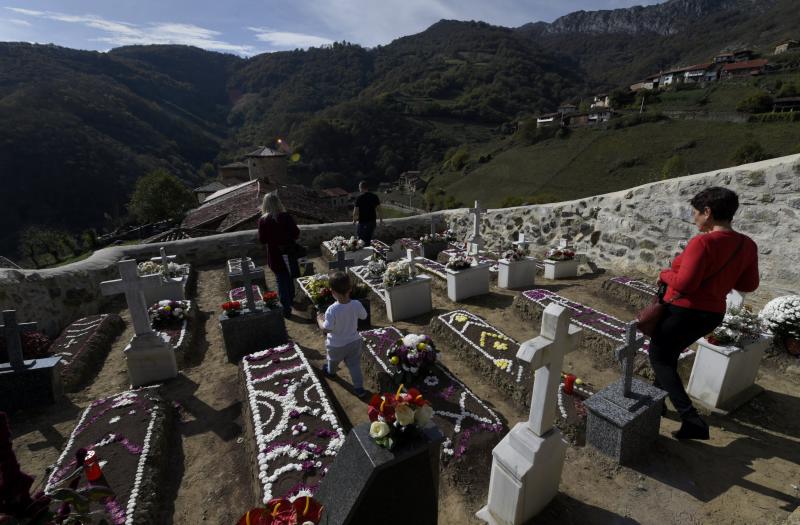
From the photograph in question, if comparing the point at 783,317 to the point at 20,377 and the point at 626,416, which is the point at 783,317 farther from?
the point at 20,377

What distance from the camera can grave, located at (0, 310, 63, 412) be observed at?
Result: 14.4 ft

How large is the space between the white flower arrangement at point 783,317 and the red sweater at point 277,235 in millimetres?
6260

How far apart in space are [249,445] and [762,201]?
24.1ft

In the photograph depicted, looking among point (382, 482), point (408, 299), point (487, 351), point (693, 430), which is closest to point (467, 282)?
point (408, 299)

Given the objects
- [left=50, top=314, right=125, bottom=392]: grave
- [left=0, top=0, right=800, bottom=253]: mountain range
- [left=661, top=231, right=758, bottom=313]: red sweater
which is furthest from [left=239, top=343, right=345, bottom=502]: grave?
[left=0, top=0, right=800, bottom=253]: mountain range

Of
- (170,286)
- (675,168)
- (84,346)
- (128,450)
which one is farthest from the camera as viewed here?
(675,168)

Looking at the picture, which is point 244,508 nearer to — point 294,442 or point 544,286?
point 294,442

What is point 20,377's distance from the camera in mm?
4418

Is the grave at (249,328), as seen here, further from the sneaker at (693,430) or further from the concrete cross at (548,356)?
the sneaker at (693,430)

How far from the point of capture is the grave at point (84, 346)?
505 cm

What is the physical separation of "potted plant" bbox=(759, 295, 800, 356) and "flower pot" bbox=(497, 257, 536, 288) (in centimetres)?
378

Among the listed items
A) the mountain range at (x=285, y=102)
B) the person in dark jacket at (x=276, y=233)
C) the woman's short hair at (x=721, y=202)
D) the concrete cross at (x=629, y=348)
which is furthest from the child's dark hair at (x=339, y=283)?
the mountain range at (x=285, y=102)

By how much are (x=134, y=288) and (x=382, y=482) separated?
416 cm

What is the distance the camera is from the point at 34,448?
3.82m
